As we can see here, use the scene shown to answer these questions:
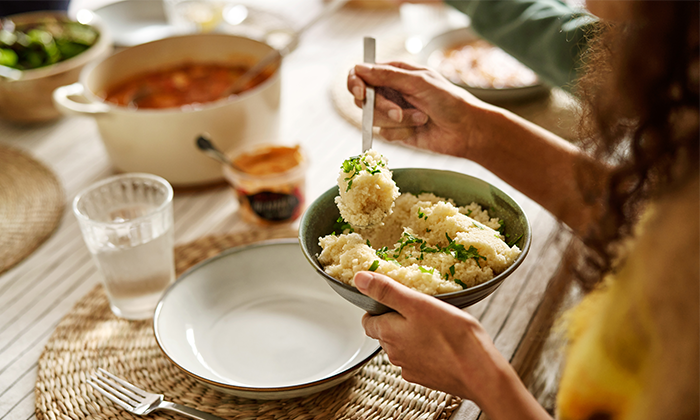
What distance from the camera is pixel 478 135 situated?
1.19 meters

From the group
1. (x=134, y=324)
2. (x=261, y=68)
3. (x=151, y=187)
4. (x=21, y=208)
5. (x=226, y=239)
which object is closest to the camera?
(x=134, y=324)

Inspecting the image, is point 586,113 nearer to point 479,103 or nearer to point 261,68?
point 479,103

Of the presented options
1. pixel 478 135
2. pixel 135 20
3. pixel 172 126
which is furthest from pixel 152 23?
pixel 478 135

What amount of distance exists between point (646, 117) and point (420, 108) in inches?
22.1

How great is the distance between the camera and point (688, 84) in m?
0.61

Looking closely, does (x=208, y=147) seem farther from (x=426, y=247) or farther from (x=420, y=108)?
(x=426, y=247)

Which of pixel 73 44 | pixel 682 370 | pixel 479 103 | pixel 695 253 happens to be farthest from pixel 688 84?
pixel 73 44

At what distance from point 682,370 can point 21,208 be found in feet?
5.10

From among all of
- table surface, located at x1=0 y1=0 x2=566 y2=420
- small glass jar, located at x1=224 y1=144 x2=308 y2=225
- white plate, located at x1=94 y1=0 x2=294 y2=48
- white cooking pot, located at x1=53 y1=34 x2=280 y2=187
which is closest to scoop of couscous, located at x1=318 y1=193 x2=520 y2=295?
table surface, located at x1=0 y1=0 x2=566 y2=420

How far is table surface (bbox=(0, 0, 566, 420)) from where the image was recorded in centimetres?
112

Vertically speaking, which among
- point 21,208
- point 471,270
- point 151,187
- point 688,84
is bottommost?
point 21,208

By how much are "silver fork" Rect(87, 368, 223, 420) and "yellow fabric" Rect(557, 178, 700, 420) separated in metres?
0.57

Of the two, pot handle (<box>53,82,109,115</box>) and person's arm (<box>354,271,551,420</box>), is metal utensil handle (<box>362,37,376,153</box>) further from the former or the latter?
pot handle (<box>53,82,109,115</box>)

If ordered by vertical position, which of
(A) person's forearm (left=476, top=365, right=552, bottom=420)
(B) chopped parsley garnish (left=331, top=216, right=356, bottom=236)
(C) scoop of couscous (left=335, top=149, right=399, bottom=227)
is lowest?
(A) person's forearm (left=476, top=365, right=552, bottom=420)
